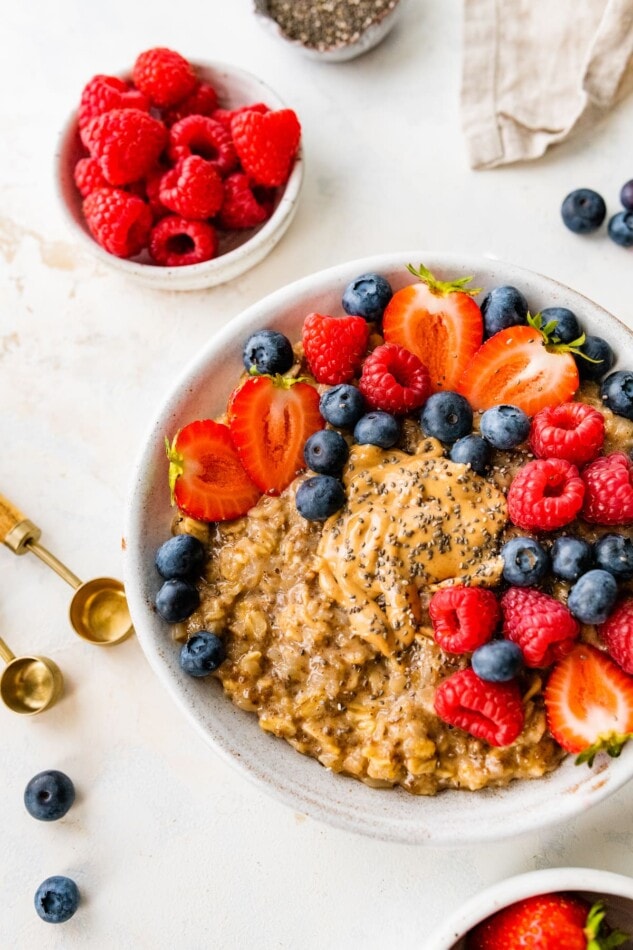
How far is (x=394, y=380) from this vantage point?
212cm

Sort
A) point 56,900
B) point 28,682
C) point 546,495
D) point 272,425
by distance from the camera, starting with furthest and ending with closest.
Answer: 1. point 28,682
2. point 56,900
3. point 272,425
4. point 546,495

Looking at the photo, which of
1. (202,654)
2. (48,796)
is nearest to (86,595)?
(48,796)

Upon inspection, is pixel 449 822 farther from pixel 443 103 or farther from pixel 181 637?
pixel 443 103

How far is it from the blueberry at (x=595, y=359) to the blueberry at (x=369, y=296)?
0.46 metres

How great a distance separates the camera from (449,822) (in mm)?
2086

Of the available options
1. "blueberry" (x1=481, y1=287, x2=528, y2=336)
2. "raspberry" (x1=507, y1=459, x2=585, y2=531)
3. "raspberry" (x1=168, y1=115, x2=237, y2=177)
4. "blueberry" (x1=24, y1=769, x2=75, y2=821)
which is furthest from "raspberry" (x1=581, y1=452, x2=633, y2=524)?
"blueberry" (x1=24, y1=769, x2=75, y2=821)

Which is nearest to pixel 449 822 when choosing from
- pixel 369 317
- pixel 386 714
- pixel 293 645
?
pixel 386 714

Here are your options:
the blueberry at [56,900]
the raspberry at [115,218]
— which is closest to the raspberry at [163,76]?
the raspberry at [115,218]

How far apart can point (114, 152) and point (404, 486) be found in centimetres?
128

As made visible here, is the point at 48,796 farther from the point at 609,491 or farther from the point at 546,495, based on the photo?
the point at 609,491

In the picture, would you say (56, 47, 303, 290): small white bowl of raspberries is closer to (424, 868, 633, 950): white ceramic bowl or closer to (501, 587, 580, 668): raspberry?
(501, 587, 580, 668): raspberry

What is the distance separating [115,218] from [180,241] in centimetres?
22

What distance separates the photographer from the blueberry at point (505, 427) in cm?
206

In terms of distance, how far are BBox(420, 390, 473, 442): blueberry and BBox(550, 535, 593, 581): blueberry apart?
33 centimetres
